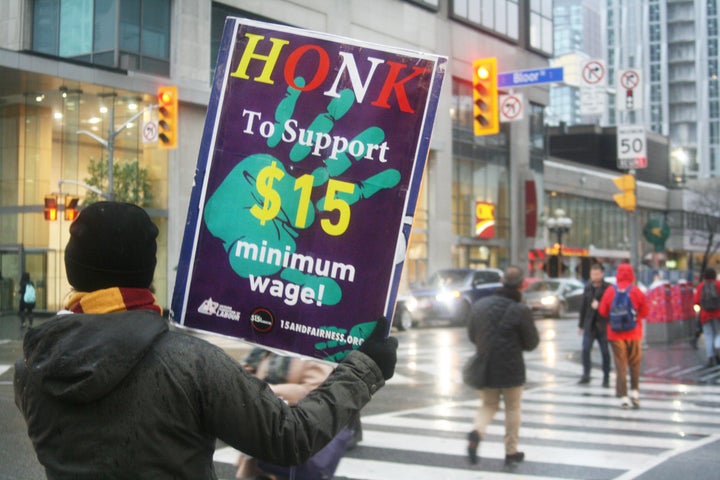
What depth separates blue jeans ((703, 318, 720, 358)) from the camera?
16.7 metres

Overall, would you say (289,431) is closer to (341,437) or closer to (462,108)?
(341,437)

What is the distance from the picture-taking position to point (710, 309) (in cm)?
1658

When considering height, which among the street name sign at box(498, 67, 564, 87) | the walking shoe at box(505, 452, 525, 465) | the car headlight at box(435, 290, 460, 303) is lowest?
the walking shoe at box(505, 452, 525, 465)

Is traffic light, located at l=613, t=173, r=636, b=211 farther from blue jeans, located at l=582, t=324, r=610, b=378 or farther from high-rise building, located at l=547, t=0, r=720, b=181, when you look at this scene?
high-rise building, located at l=547, t=0, r=720, b=181

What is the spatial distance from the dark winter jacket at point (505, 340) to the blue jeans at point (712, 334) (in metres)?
9.46

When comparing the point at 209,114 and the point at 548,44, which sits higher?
the point at 548,44

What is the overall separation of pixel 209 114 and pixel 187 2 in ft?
110

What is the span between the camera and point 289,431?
2.43 m

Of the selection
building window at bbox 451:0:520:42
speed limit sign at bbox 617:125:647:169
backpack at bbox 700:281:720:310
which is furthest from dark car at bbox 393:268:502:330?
building window at bbox 451:0:520:42

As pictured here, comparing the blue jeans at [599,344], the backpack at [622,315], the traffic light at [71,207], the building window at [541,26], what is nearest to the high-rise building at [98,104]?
the traffic light at [71,207]

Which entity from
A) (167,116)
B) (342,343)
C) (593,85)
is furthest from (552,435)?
(593,85)

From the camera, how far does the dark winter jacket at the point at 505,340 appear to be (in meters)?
8.39

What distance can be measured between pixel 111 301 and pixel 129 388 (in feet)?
0.80

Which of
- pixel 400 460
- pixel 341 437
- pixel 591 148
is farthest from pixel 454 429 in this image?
pixel 591 148
